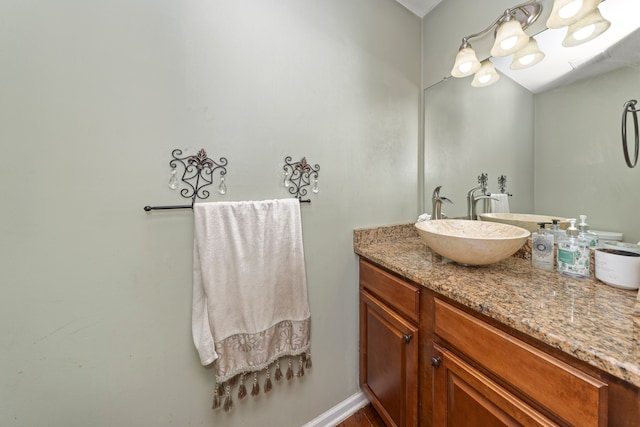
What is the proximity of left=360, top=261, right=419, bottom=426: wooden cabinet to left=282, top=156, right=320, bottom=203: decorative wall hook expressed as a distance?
1.64 ft

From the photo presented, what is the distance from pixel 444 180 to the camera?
4.64 feet

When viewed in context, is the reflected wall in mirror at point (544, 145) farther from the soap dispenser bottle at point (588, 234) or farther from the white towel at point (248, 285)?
the white towel at point (248, 285)

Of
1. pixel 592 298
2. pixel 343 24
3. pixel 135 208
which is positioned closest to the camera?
pixel 592 298

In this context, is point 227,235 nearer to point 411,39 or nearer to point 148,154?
point 148,154

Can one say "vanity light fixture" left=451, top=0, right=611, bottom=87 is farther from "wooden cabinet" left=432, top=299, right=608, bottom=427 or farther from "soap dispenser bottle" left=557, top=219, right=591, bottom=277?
"wooden cabinet" left=432, top=299, right=608, bottom=427

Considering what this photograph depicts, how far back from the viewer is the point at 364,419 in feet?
4.02

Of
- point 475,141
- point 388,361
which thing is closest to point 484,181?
point 475,141

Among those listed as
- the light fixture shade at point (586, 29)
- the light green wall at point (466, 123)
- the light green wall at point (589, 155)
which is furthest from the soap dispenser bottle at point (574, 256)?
the light fixture shade at point (586, 29)

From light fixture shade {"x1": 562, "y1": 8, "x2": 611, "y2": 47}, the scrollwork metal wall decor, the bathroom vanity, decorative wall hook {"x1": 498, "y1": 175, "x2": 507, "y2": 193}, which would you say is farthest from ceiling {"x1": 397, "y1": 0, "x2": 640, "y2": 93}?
the bathroom vanity

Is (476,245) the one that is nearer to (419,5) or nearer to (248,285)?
(248,285)

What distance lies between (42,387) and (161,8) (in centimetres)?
130

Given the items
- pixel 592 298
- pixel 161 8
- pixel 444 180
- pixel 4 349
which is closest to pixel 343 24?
pixel 161 8

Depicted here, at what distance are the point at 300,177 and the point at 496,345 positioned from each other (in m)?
0.90

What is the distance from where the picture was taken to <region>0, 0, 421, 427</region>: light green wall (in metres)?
0.68
